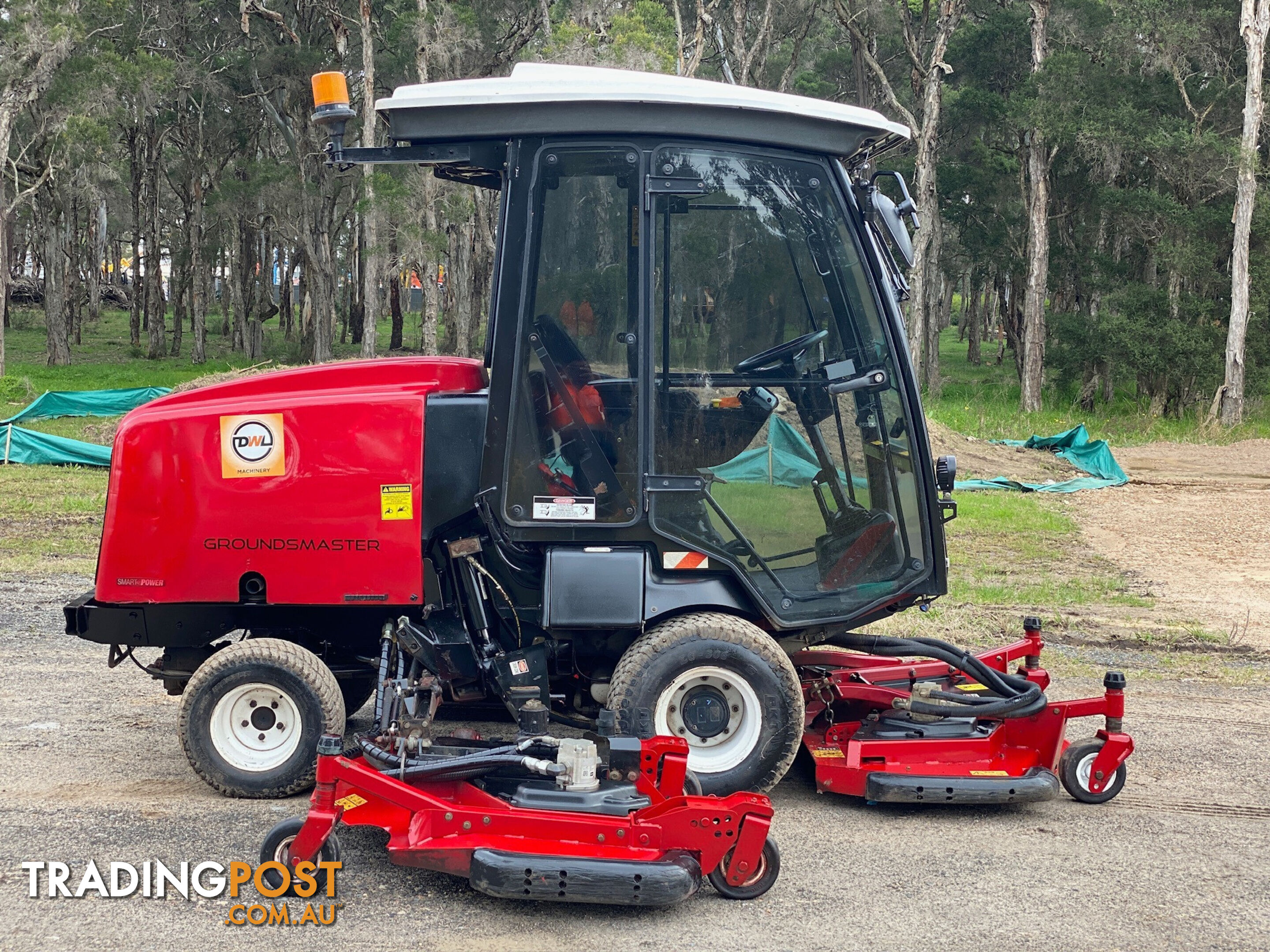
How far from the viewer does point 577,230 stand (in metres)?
5.14

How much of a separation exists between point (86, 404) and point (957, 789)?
20106 millimetres

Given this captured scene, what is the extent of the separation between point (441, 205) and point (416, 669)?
27564 millimetres

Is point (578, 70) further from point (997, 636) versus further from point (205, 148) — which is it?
point (205, 148)

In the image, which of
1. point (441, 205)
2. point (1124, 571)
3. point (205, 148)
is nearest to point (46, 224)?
point (205, 148)

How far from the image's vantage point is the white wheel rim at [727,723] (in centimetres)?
508

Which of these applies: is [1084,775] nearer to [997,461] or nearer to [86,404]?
[997,461]

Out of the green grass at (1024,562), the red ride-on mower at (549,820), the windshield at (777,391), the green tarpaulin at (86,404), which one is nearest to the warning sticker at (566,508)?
the windshield at (777,391)

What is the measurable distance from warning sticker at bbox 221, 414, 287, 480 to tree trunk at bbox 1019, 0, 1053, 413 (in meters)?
27.9

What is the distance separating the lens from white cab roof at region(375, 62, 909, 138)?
16.3ft

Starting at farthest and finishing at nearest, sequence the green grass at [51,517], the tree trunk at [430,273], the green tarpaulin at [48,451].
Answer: the tree trunk at [430,273] → the green tarpaulin at [48,451] → the green grass at [51,517]

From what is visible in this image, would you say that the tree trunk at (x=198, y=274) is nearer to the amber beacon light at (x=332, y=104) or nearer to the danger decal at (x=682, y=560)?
the amber beacon light at (x=332, y=104)

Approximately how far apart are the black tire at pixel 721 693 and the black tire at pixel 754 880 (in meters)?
0.56

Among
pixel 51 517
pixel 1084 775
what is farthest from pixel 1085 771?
pixel 51 517

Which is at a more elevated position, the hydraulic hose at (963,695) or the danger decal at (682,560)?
the danger decal at (682,560)
